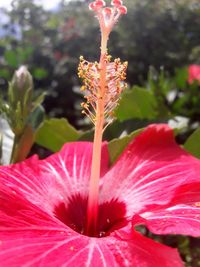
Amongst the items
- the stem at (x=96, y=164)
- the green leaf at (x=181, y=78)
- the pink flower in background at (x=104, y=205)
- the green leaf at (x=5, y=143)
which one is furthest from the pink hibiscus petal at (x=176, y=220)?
the green leaf at (x=181, y=78)

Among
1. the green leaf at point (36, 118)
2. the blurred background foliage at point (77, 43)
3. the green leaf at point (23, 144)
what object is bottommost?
the green leaf at point (23, 144)

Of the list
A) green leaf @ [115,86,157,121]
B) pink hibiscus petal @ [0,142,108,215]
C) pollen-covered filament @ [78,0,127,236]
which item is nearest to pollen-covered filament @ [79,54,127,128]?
pollen-covered filament @ [78,0,127,236]

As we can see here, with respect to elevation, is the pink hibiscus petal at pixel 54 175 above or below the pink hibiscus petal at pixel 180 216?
above

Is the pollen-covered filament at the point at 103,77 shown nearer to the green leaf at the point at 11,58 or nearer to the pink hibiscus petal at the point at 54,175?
the pink hibiscus petal at the point at 54,175

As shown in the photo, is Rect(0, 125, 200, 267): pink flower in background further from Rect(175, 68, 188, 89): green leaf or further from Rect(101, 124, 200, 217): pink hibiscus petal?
Rect(175, 68, 188, 89): green leaf

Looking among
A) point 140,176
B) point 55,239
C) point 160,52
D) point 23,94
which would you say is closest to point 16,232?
point 55,239

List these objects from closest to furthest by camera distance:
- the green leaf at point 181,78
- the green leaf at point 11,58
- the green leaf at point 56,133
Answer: the green leaf at point 56,133 → the green leaf at point 181,78 → the green leaf at point 11,58
